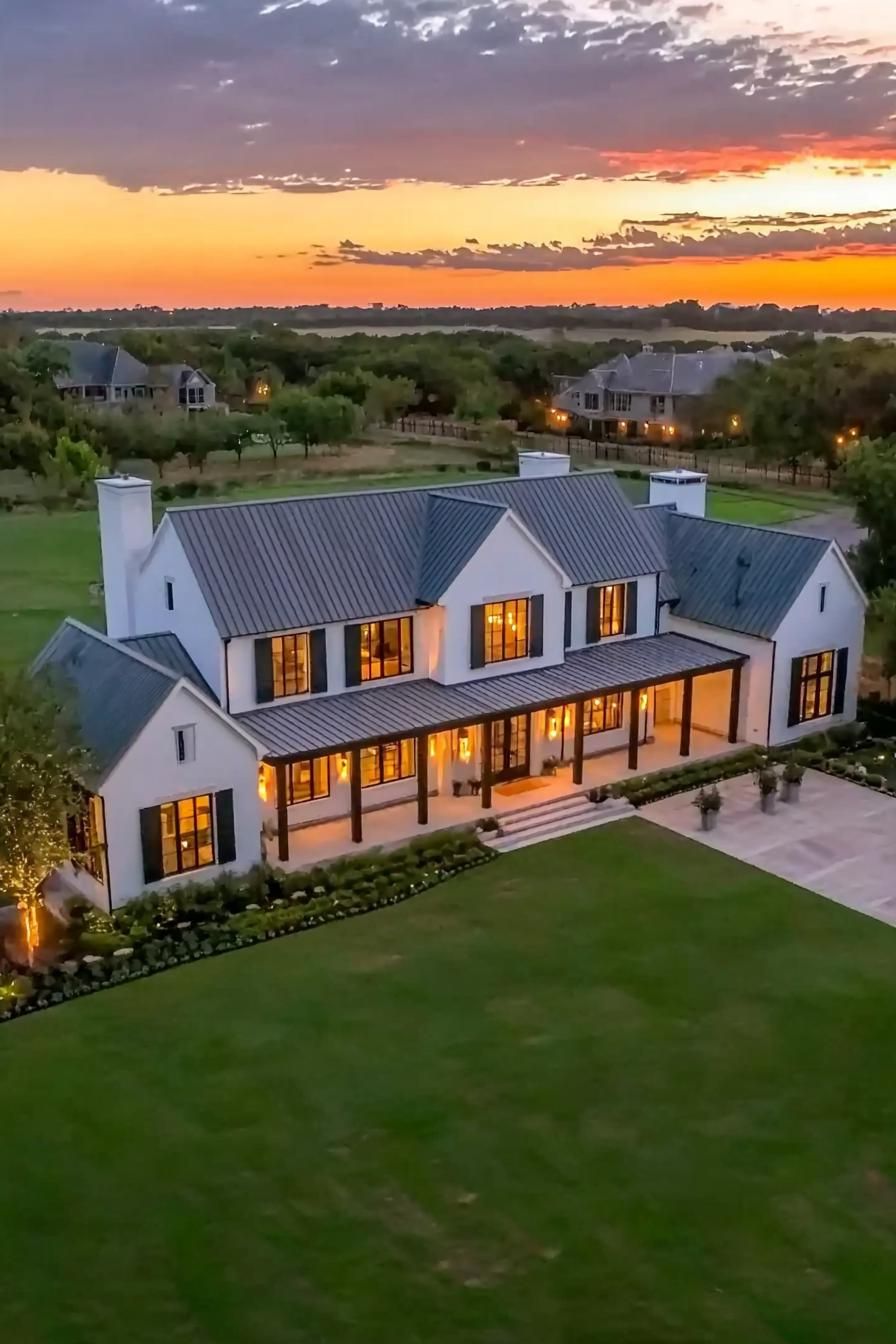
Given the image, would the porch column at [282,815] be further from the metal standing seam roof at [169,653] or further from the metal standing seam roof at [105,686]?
the metal standing seam roof at [105,686]

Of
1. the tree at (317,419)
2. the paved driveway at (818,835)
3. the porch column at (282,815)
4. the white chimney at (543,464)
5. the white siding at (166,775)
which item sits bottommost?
the paved driveway at (818,835)

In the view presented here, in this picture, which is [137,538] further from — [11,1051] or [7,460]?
[7,460]

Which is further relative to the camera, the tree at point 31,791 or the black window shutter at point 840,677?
the black window shutter at point 840,677

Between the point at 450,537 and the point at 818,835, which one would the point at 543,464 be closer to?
the point at 450,537

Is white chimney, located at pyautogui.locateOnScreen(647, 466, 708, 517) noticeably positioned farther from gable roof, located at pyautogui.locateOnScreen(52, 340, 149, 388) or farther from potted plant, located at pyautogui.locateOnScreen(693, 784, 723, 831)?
gable roof, located at pyautogui.locateOnScreen(52, 340, 149, 388)

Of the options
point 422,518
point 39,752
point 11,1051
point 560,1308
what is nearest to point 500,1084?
point 560,1308

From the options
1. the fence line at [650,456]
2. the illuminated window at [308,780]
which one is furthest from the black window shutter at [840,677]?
the fence line at [650,456]

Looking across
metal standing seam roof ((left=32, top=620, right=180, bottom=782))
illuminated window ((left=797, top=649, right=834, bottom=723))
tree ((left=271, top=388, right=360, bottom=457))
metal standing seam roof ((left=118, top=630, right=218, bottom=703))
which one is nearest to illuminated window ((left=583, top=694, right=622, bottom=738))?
illuminated window ((left=797, top=649, right=834, bottom=723))
